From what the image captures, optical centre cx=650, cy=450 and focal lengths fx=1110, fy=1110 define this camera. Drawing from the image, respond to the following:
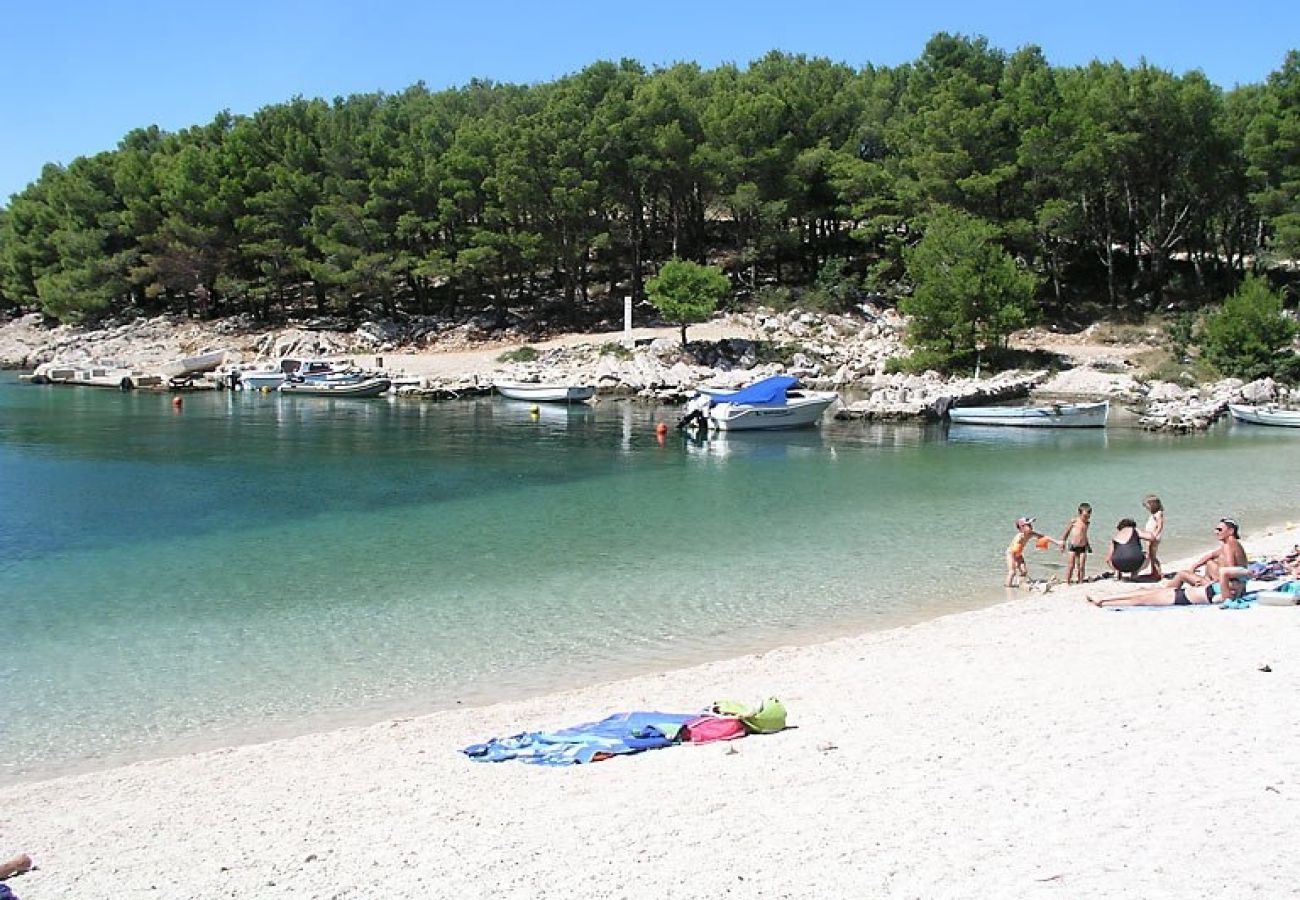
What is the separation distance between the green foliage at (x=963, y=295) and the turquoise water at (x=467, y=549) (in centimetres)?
1123

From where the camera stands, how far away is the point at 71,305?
76.3 metres

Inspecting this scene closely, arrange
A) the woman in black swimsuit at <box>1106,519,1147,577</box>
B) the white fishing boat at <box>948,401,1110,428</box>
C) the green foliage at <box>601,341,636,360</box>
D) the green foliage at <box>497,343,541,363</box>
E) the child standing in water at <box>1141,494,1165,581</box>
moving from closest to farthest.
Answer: the woman in black swimsuit at <box>1106,519,1147,577</box> < the child standing in water at <box>1141,494,1165,581</box> < the white fishing boat at <box>948,401,1110,428</box> < the green foliage at <box>601,341,636,360</box> < the green foliage at <box>497,343,541,363</box>

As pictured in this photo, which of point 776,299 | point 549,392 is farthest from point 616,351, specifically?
point 776,299

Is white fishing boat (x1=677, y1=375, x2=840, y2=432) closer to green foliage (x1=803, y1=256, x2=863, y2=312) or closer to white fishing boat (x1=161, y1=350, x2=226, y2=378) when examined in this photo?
green foliage (x1=803, y1=256, x2=863, y2=312)

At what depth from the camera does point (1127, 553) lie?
55.2 ft

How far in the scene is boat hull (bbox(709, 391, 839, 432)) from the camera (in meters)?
40.5

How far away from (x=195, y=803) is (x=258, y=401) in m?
46.5

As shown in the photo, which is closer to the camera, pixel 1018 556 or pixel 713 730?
pixel 713 730

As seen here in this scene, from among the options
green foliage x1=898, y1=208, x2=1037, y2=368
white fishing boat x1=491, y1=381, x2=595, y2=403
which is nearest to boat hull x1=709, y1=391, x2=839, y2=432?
white fishing boat x1=491, y1=381, x2=595, y2=403

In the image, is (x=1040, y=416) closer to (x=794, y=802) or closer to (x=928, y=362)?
(x=928, y=362)

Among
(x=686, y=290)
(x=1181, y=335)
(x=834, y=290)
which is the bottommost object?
(x=1181, y=335)

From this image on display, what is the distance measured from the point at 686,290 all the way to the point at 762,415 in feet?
51.9

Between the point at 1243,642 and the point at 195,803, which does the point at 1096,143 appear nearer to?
the point at 1243,642

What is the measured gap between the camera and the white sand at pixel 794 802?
6.96 m
